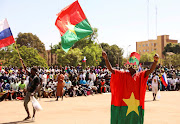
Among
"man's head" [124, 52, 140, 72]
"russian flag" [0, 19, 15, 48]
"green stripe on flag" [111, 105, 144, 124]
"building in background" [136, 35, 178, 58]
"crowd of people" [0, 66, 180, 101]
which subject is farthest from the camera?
"building in background" [136, 35, 178, 58]

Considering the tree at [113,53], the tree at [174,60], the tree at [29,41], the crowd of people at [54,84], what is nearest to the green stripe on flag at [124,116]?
the crowd of people at [54,84]

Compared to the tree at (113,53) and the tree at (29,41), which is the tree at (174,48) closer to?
the tree at (113,53)

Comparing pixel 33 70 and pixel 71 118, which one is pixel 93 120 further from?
pixel 33 70

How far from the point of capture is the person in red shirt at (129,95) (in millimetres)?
4945

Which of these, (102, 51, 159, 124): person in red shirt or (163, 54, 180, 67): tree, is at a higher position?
(163, 54, 180, 67): tree

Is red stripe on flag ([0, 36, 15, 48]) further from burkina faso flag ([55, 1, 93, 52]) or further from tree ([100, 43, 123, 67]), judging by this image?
tree ([100, 43, 123, 67])

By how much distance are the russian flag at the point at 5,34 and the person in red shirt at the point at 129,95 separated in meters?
6.19

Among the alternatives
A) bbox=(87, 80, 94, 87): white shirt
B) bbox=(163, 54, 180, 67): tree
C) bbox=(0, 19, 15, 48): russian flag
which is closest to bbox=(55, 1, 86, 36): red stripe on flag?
bbox=(0, 19, 15, 48): russian flag

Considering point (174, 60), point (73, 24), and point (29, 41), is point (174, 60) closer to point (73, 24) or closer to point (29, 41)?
point (29, 41)

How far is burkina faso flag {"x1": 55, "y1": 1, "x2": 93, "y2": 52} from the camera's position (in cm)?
652

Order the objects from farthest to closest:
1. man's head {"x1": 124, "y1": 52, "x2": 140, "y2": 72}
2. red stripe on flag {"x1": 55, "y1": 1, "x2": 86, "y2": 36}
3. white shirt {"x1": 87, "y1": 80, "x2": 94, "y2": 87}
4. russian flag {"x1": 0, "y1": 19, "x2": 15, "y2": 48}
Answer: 1. white shirt {"x1": 87, "y1": 80, "x2": 94, "y2": 87}
2. russian flag {"x1": 0, "y1": 19, "x2": 15, "y2": 48}
3. red stripe on flag {"x1": 55, "y1": 1, "x2": 86, "y2": 36}
4. man's head {"x1": 124, "y1": 52, "x2": 140, "y2": 72}

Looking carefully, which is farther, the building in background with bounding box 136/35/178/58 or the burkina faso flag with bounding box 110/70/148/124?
the building in background with bounding box 136/35/178/58

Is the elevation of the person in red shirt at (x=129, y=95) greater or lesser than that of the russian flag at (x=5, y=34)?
lesser

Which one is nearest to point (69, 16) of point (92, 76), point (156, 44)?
point (92, 76)
